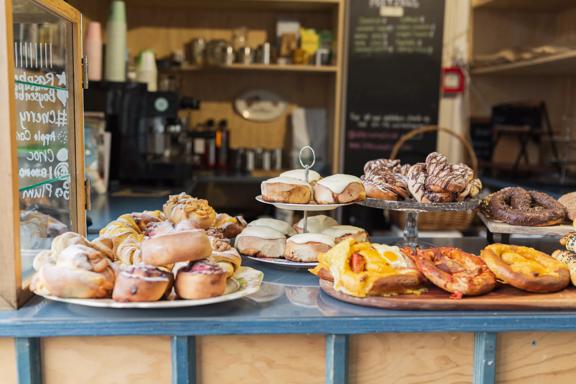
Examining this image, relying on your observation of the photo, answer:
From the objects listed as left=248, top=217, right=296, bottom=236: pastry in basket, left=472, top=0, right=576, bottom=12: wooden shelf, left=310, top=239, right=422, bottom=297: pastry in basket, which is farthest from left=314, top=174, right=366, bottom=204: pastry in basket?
left=472, top=0, right=576, bottom=12: wooden shelf

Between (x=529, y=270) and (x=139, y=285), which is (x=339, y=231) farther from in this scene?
(x=139, y=285)

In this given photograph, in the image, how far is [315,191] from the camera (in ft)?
4.89

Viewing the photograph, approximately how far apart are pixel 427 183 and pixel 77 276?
0.84 metres

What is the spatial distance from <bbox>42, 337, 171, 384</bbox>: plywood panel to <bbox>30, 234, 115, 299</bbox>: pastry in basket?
0.08 meters

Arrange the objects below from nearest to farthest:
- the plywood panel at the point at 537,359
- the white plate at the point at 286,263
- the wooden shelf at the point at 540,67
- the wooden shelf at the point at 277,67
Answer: the plywood panel at the point at 537,359
the white plate at the point at 286,263
the wooden shelf at the point at 540,67
the wooden shelf at the point at 277,67

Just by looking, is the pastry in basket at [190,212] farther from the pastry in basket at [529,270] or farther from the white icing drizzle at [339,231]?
the pastry in basket at [529,270]

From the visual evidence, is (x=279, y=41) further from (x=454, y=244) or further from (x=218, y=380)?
(x=218, y=380)

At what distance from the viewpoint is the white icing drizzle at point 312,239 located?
4.61ft

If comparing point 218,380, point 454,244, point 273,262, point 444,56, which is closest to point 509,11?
point 444,56

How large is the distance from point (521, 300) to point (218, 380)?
0.57 m

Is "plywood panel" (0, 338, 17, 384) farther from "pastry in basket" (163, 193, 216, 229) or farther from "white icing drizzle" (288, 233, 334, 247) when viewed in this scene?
"white icing drizzle" (288, 233, 334, 247)

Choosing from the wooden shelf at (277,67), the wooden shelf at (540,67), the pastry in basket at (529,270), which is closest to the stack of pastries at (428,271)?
the pastry in basket at (529,270)

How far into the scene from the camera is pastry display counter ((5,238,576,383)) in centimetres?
107

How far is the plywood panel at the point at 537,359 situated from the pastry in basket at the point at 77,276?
2.36 ft
